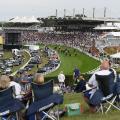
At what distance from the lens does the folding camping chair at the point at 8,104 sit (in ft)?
30.3

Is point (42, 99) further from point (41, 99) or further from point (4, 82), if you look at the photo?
point (4, 82)

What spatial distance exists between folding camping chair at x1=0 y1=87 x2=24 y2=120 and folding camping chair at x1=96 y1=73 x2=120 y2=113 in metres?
1.98


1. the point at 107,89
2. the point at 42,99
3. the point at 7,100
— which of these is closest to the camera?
the point at 7,100

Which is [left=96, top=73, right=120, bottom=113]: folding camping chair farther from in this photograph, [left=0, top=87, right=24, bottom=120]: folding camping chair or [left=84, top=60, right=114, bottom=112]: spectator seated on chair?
[left=0, top=87, right=24, bottom=120]: folding camping chair

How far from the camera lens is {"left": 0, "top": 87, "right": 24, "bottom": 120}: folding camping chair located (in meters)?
9.24

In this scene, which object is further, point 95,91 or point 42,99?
point 95,91

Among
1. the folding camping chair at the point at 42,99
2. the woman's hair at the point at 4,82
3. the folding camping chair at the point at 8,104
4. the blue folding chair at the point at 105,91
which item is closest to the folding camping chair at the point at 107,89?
the blue folding chair at the point at 105,91

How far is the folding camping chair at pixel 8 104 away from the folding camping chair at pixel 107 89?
Result: 1982 mm

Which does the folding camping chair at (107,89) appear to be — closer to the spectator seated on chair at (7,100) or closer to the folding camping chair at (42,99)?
the folding camping chair at (42,99)

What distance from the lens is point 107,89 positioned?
10742mm

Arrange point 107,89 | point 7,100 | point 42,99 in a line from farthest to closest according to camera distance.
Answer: point 107,89 → point 42,99 → point 7,100

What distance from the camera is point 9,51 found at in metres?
98.0

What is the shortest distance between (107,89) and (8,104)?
2437 millimetres

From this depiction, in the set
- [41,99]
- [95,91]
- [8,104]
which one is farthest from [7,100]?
[95,91]
